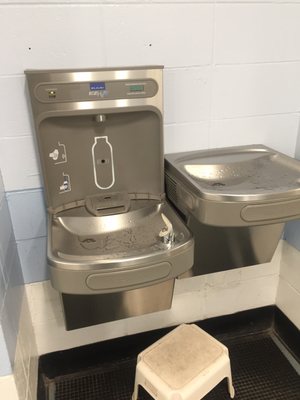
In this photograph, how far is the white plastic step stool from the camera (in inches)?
48.3

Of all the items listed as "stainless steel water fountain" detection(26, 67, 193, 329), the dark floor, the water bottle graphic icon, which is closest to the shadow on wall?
the dark floor

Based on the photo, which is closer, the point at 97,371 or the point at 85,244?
the point at 85,244

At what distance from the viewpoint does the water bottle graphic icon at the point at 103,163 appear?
1.20 m

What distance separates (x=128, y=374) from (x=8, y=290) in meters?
0.75

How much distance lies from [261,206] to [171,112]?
479 mm

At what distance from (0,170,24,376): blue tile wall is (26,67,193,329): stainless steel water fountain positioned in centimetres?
15

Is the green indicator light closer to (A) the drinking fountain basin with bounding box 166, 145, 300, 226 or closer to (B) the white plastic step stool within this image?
(A) the drinking fountain basin with bounding box 166, 145, 300, 226

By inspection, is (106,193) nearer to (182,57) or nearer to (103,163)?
(103,163)

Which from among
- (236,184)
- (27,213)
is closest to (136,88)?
(236,184)

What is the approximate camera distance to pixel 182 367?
1286mm

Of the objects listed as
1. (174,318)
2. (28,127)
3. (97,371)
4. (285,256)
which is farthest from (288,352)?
(28,127)

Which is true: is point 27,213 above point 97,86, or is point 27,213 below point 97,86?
below

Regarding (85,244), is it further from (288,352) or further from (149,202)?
(288,352)

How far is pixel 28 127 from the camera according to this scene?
1.18 m
